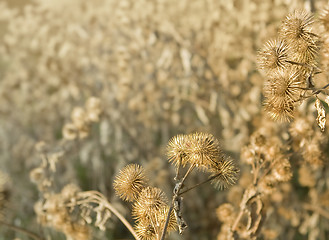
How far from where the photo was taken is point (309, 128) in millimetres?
1306

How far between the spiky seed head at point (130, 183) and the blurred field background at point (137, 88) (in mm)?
1565

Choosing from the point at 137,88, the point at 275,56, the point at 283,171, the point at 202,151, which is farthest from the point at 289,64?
the point at 137,88

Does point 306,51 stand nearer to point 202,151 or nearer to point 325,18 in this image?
point 325,18

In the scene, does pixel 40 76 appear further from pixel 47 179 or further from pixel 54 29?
pixel 47 179

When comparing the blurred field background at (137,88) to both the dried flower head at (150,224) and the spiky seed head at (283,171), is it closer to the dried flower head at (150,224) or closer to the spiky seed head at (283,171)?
the spiky seed head at (283,171)

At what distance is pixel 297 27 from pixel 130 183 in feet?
1.94

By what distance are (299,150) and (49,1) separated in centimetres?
301

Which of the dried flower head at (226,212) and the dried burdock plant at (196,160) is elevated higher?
the dried flower head at (226,212)

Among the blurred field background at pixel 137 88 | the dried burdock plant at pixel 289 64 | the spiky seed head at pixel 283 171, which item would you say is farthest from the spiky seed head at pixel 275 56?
the blurred field background at pixel 137 88

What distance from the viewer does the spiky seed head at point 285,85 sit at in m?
0.90

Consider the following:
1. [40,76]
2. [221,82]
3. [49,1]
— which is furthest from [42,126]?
[221,82]

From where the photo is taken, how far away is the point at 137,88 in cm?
334

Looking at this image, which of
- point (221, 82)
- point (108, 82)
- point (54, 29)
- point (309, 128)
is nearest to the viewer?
point (309, 128)

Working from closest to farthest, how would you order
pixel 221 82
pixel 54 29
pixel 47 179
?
pixel 47 179 < pixel 221 82 < pixel 54 29
